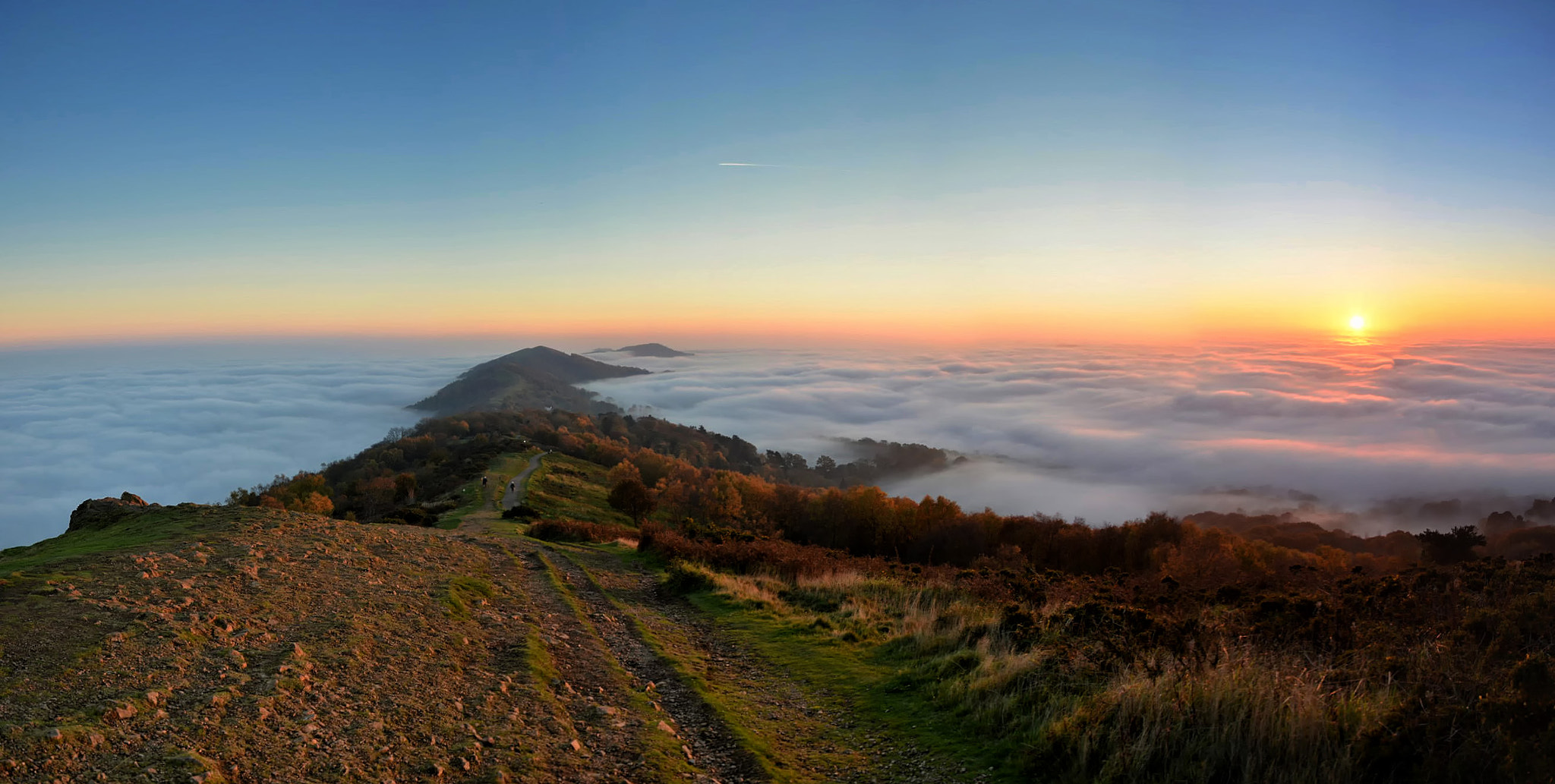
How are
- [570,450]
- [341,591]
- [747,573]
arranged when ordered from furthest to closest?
1. [570,450]
2. [747,573]
3. [341,591]

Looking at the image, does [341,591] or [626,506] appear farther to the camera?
[626,506]

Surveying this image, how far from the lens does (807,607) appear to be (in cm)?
1548

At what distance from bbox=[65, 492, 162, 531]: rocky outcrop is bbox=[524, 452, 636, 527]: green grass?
2258 cm

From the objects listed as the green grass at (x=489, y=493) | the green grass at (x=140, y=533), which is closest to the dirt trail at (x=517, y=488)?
the green grass at (x=489, y=493)

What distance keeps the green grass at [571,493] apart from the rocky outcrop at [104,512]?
2258 cm

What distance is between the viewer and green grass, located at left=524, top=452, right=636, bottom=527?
49.3 metres

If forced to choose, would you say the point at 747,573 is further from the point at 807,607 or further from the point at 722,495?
the point at 722,495

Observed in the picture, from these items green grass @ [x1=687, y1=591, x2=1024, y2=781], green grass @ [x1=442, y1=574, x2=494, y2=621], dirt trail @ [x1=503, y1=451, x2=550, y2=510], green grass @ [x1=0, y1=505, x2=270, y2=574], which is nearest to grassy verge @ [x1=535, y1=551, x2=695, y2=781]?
green grass @ [x1=442, y1=574, x2=494, y2=621]

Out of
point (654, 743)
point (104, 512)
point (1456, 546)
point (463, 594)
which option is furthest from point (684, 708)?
point (1456, 546)

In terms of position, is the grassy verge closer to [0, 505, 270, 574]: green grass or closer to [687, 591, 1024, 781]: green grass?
[687, 591, 1024, 781]: green grass

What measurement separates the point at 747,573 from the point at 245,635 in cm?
1344

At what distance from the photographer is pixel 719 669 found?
10.8 m

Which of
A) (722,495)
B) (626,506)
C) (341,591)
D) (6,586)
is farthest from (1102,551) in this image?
(6,586)

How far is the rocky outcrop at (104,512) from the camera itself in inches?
642
